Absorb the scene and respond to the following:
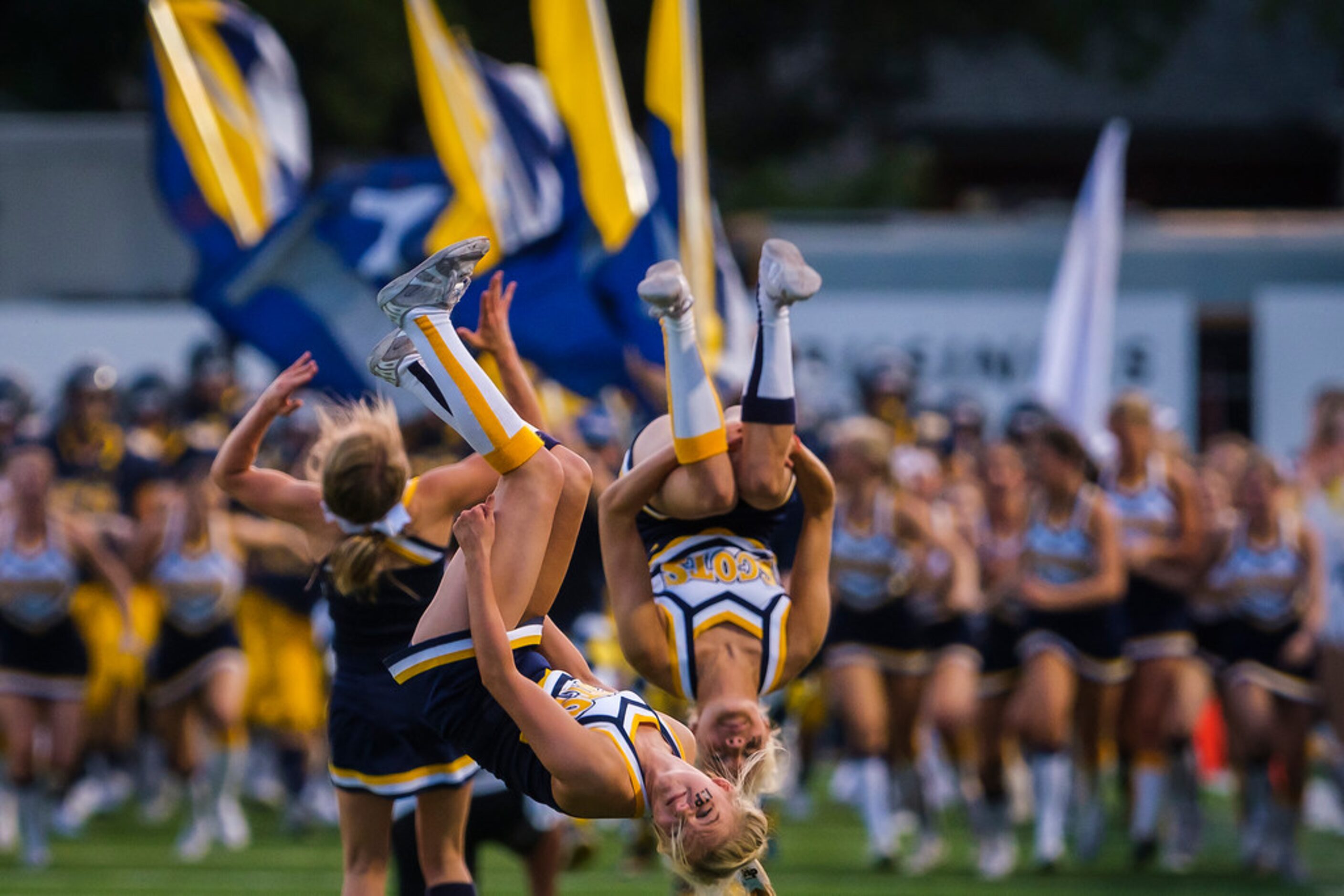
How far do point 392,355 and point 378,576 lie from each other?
81 cm

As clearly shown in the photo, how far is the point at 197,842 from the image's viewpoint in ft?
34.9

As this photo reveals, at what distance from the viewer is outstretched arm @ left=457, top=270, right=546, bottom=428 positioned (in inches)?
240

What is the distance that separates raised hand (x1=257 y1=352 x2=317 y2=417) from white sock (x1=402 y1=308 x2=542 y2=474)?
515mm

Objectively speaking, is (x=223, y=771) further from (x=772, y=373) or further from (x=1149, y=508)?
(x=772, y=373)

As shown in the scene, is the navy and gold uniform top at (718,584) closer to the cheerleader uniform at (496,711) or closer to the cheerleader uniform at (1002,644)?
the cheerleader uniform at (496,711)

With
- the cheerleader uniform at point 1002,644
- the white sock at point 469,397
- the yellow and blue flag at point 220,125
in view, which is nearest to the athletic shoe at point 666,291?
the white sock at point 469,397

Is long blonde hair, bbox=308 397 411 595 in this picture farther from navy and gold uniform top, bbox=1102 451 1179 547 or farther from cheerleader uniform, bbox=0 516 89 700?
navy and gold uniform top, bbox=1102 451 1179 547

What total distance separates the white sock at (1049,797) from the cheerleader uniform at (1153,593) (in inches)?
29.4

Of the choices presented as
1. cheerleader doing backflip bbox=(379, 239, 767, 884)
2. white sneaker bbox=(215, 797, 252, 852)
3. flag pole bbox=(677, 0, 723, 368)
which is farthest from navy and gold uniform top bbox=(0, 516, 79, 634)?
cheerleader doing backflip bbox=(379, 239, 767, 884)

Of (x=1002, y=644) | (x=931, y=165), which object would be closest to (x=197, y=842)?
(x=1002, y=644)

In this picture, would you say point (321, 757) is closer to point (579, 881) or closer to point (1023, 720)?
point (579, 881)

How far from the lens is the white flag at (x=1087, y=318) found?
486 inches

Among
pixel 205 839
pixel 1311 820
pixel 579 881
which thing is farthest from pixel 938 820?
pixel 205 839

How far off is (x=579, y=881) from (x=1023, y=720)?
8.07 feet
